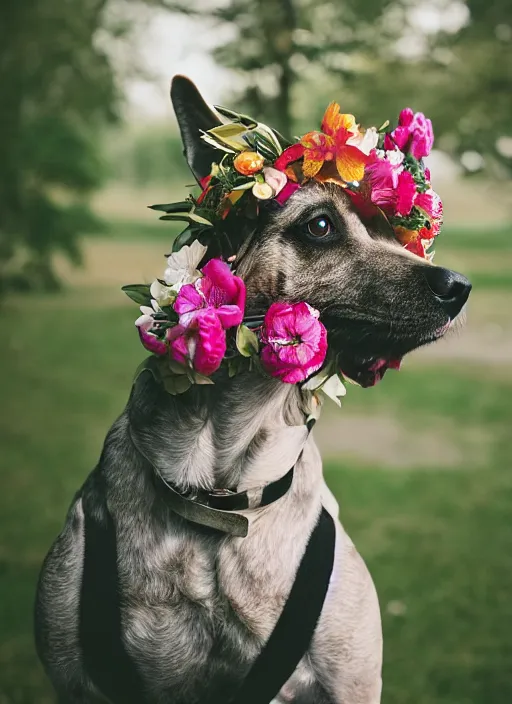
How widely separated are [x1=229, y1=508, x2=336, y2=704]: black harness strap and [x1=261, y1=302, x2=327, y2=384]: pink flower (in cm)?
52

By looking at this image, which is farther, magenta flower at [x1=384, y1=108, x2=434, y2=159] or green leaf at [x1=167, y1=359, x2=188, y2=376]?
magenta flower at [x1=384, y1=108, x2=434, y2=159]

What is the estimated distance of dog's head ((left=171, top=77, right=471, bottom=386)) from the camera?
2.44 m

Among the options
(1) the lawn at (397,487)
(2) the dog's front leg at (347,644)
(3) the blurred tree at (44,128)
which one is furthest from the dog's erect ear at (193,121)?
(3) the blurred tree at (44,128)

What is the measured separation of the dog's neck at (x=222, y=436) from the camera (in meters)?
2.61

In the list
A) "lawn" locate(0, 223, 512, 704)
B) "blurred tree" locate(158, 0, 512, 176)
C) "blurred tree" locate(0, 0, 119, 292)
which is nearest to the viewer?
"lawn" locate(0, 223, 512, 704)

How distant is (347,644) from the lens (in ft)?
8.56

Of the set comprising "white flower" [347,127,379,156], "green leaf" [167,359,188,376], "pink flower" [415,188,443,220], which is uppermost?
"white flower" [347,127,379,156]

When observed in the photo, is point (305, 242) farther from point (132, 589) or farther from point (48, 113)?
point (48, 113)

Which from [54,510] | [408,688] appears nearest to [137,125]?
[54,510]

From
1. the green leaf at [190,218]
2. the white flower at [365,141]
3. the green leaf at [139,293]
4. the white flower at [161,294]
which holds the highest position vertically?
the white flower at [365,141]

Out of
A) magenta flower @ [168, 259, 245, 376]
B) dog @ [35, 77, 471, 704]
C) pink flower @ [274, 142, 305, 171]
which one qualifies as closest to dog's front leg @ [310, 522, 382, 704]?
dog @ [35, 77, 471, 704]

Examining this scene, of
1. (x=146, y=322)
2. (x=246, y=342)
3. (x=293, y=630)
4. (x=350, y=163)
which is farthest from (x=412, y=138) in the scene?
(x=293, y=630)

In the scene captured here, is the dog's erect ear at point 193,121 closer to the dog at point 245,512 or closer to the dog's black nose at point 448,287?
the dog at point 245,512

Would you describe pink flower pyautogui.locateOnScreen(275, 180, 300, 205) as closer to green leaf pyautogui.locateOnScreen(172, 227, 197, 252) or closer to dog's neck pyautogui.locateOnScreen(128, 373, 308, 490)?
green leaf pyautogui.locateOnScreen(172, 227, 197, 252)
